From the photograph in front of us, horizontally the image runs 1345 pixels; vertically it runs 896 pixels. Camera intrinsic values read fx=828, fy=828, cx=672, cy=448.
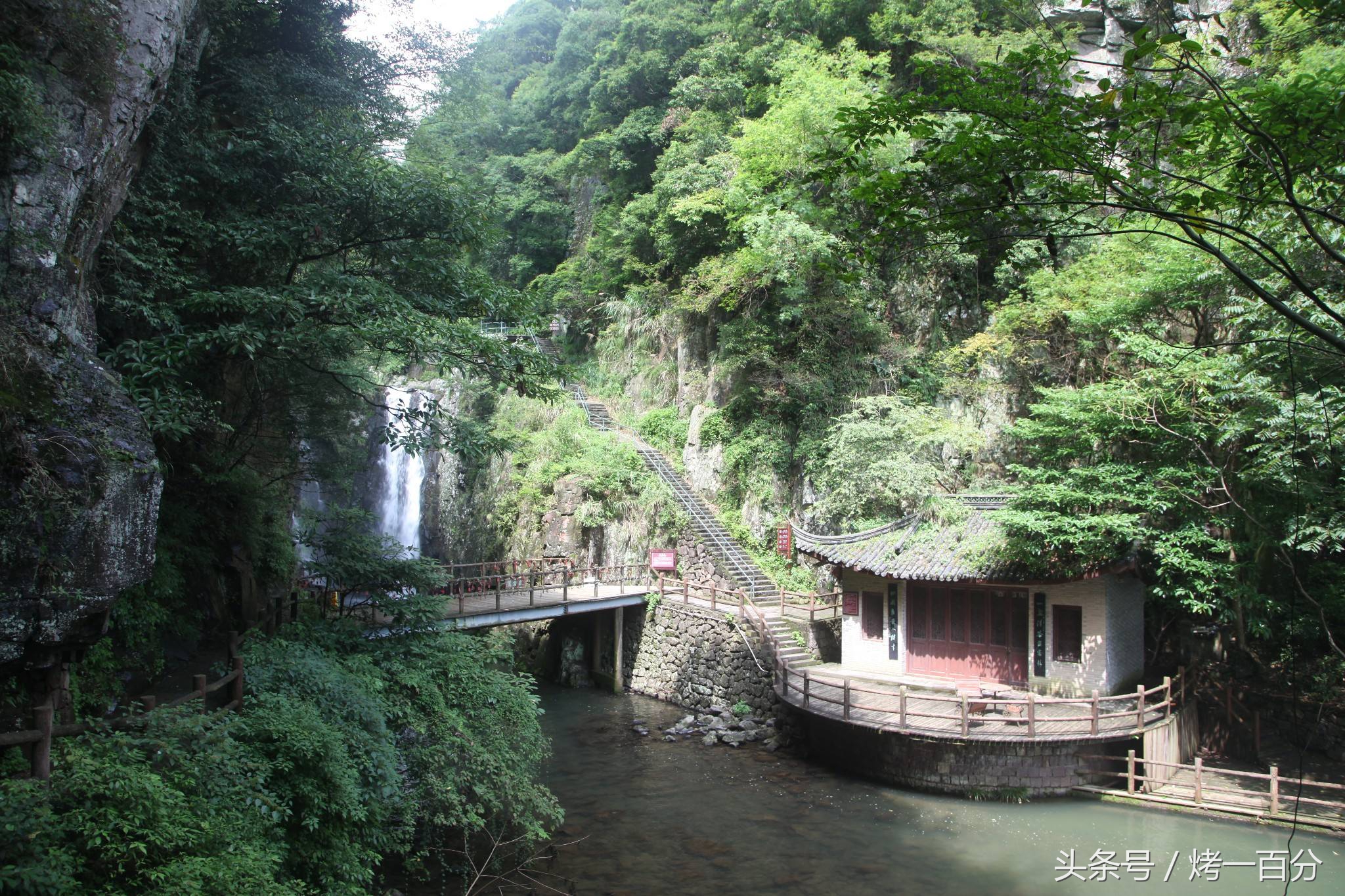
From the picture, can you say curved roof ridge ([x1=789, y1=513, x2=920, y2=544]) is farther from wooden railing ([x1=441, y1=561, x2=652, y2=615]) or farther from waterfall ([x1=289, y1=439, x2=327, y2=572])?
waterfall ([x1=289, y1=439, x2=327, y2=572])

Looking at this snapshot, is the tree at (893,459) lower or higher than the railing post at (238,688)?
higher

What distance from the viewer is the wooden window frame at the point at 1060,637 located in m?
15.1

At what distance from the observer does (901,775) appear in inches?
556

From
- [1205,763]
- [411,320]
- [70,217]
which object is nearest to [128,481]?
[70,217]

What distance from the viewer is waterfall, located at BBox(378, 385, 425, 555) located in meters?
28.3

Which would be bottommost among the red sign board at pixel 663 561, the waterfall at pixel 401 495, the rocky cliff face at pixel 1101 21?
the red sign board at pixel 663 561

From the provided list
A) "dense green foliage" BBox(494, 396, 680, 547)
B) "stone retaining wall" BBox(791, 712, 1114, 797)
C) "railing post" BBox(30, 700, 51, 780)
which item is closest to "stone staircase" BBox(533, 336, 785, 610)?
"dense green foliage" BBox(494, 396, 680, 547)

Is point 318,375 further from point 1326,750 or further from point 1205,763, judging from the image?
point 1326,750

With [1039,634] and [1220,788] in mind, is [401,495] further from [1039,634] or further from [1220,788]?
[1220,788]

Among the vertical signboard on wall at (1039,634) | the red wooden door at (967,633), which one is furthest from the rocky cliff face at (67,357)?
the vertical signboard on wall at (1039,634)

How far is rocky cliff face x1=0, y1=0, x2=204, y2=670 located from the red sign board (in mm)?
15104

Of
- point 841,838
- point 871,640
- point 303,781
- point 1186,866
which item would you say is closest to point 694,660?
point 871,640

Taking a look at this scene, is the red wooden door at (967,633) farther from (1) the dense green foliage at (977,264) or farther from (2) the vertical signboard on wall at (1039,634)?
(1) the dense green foliage at (977,264)

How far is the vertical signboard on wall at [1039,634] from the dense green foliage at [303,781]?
9.40 metres
